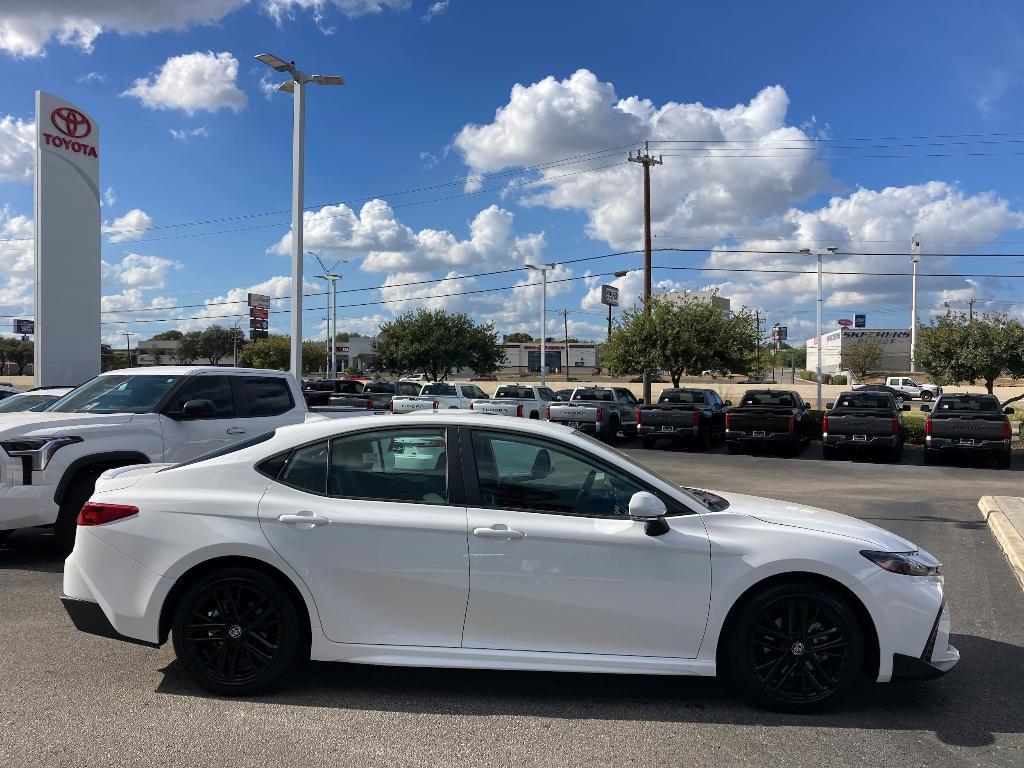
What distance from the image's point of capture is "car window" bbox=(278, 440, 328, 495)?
4.25 meters

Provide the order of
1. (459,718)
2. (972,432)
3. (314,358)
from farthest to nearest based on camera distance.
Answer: (314,358) → (972,432) → (459,718)

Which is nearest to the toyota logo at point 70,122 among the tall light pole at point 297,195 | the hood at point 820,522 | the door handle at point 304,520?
the tall light pole at point 297,195

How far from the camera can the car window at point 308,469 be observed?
4250 millimetres

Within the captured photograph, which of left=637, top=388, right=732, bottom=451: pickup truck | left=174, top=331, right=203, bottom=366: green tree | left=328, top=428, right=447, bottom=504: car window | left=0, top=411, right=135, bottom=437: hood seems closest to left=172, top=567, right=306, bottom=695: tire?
left=328, top=428, right=447, bottom=504: car window

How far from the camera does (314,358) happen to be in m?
99.4

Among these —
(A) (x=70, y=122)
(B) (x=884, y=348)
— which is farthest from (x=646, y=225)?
(B) (x=884, y=348)

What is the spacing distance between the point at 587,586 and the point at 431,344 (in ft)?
137

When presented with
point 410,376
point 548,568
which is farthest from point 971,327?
point 410,376

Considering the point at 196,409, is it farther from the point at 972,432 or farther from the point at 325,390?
the point at 325,390

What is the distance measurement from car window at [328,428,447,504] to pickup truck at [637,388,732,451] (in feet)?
56.7

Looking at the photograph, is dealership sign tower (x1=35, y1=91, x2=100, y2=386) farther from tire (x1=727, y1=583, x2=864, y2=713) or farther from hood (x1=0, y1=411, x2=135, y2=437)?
tire (x1=727, y1=583, x2=864, y2=713)

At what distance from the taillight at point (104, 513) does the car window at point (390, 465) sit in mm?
1115

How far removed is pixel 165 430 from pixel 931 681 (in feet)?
22.4

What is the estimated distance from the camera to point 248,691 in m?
4.12
